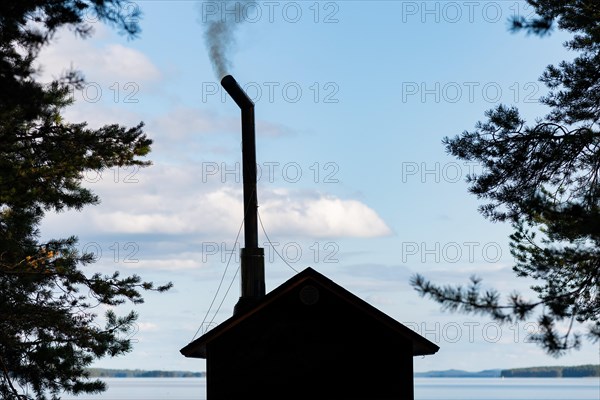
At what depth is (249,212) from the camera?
2097 centimetres

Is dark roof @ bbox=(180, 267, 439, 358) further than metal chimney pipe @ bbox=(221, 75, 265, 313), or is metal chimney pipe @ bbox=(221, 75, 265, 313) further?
metal chimney pipe @ bbox=(221, 75, 265, 313)

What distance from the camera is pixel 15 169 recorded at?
18.3 metres

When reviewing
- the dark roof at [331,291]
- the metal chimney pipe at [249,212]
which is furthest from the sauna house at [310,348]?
the metal chimney pipe at [249,212]

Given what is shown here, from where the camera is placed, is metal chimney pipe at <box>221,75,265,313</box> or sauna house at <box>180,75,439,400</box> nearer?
sauna house at <box>180,75,439,400</box>

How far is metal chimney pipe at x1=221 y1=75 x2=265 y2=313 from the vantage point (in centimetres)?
1956

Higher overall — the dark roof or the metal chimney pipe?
the metal chimney pipe

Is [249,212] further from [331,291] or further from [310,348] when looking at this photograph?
[310,348]

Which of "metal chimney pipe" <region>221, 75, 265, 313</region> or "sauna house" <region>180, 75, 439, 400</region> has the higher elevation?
"metal chimney pipe" <region>221, 75, 265, 313</region>

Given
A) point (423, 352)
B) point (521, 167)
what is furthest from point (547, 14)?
point (423, 352)

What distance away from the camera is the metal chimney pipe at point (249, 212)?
19562 millimetres

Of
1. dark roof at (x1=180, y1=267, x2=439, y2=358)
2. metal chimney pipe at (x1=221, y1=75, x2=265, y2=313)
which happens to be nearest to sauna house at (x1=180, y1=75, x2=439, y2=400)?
dark roof at (x1=180, y1=267, x2=439, y2=358)

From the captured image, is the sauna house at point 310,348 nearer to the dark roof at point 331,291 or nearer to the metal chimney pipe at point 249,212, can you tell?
the dark roof at point 331,291

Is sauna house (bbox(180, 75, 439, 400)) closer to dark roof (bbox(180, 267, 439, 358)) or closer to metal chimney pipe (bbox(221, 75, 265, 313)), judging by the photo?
dark roof (bbox(180, 267, 439, 358))

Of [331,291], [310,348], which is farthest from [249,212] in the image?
[310,348]
